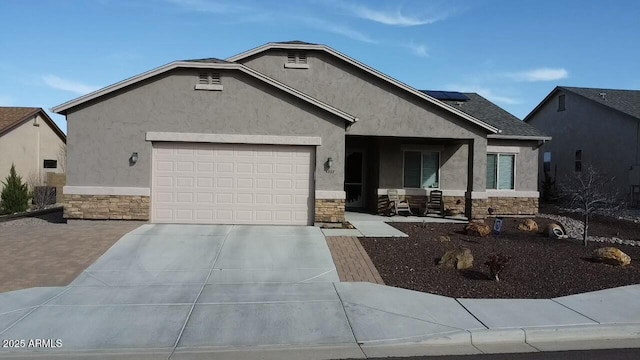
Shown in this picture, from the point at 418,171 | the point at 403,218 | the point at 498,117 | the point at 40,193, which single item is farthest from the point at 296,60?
the point at 40,193

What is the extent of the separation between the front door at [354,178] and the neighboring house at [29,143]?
1828 cm

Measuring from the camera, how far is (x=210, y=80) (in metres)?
13.8

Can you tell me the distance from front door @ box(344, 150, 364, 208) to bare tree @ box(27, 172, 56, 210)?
1548 centimetres

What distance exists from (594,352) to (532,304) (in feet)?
5.60

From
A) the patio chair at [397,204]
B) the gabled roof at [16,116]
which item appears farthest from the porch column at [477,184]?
the gabled roof at [16,116]

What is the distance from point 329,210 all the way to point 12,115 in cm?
2263

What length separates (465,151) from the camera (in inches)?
748

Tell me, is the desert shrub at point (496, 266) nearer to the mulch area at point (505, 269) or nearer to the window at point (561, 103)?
the mulch area at point (505, 269)

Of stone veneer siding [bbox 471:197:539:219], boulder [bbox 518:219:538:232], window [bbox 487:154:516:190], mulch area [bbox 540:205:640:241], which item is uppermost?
window [bbox 487:154:516:190]

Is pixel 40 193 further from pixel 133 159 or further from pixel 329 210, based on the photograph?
pixel 329 210

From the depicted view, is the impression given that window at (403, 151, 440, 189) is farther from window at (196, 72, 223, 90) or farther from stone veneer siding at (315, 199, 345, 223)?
window at (196, 72, 223, 90)

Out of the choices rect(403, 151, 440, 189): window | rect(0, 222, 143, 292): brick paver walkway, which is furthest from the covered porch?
rect(0, 222, 143, 292): brick paver walkway

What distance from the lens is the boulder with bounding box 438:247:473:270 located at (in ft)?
31.4

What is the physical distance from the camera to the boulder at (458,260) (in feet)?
31.4
